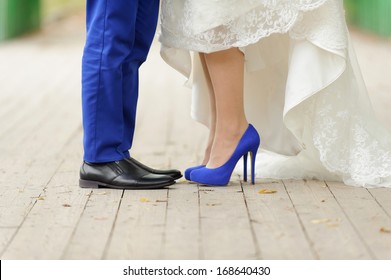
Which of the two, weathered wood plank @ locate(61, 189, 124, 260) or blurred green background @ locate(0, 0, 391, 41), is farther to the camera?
blurred green background @ locate(0, 0, 391, 41)

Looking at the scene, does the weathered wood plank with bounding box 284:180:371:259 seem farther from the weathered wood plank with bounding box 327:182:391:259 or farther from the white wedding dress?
the white wedding dress

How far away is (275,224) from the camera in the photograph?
108 inches

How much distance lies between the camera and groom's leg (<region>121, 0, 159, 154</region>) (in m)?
3.29

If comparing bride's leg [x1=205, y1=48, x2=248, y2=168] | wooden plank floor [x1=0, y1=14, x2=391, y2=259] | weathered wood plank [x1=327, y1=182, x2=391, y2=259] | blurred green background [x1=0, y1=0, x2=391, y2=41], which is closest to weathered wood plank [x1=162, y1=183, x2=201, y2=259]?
wooden plank floor [x1=0, y1=14, x2=391, y2=259]

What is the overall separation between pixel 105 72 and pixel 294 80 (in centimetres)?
65

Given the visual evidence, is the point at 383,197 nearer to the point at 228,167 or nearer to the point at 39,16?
the point at 228,167

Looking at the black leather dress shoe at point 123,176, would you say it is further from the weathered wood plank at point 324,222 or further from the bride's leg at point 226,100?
the weathered wood plank at point 324,222

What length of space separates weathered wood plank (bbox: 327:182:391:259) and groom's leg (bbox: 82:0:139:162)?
784 millimetres

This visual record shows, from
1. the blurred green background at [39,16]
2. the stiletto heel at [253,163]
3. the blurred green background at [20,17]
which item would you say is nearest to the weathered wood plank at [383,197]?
the stiletto heel at [253,163]

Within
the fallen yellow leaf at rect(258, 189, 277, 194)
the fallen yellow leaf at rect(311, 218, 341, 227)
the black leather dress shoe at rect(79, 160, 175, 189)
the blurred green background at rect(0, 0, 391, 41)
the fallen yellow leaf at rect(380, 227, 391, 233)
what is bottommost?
the blurred green background at rect(0, 0, 391, 41)

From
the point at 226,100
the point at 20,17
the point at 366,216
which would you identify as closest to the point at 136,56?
the point at 226,100

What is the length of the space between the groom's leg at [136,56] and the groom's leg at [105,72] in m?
0.04

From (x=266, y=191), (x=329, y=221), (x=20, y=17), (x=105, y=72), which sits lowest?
(x=20, y=17)
